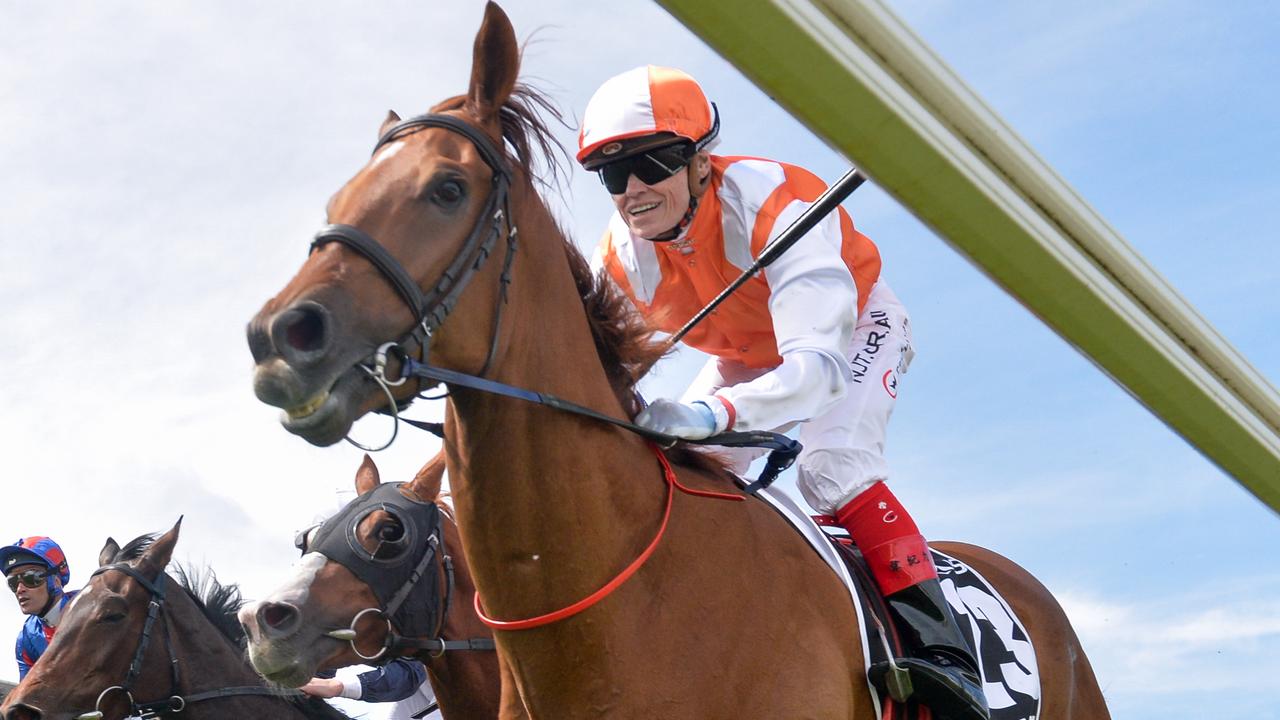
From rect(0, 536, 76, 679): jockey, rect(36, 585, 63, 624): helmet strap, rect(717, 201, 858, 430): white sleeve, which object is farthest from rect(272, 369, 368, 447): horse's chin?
rect(36, 585, 63, 624): helmet strap

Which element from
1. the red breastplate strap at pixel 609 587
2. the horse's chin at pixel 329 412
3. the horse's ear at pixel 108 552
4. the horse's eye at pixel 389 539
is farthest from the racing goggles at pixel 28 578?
the horse's chin at pixel 329 412

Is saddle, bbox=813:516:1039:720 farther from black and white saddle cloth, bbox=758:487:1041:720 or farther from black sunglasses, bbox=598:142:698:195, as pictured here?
black sunglasses, bbox=598:142:698:195

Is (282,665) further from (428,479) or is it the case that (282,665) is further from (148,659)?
(148,659)

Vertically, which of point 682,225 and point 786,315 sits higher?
point 682,225

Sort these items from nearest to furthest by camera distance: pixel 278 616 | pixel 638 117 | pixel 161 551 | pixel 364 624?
pixel 638 117, pixel 278 616, pixel 364 624, pixel 161 551

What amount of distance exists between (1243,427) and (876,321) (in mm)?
Answer: 3728

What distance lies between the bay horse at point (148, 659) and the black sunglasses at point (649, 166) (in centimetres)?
416

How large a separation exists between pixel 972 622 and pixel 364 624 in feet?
9.05

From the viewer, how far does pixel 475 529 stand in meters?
3.14

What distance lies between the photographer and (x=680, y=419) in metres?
3.39

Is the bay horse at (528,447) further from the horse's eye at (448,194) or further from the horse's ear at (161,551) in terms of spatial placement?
the horse's ear at (161,551)

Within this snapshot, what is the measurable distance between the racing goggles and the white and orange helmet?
7.85 m

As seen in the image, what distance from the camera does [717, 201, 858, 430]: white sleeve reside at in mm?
3485

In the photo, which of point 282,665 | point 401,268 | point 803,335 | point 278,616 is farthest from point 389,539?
point 401,268
